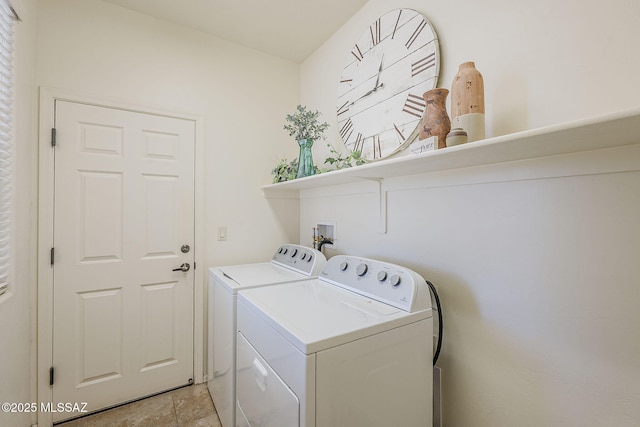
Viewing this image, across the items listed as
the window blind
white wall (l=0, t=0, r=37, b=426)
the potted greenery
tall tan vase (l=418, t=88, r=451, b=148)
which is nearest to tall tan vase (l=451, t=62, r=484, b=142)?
tall tan vase (l=418, t=88, r=451, b=148)

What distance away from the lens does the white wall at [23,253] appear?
127 cm

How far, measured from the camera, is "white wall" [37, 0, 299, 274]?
169 centimetres

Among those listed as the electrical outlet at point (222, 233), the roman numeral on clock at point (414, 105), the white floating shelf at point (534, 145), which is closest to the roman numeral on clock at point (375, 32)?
the roman numeral on clock at point (414, 105)

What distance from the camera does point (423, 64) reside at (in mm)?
1350

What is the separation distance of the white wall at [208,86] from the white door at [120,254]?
0.15 metres

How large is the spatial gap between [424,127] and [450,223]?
45cm

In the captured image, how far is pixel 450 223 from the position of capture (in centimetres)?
125

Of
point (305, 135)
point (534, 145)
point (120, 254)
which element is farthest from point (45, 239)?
point (534, 145)

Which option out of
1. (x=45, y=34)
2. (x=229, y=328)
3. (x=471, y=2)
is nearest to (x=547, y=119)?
(x=471, y=2)

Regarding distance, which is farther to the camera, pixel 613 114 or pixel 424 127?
pixel 424 127

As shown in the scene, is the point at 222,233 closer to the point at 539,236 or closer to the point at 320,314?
the point at 320,314

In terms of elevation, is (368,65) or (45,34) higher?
(45,34)

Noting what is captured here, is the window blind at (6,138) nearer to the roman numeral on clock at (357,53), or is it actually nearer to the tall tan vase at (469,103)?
the roman numeral on clock at (357,53)

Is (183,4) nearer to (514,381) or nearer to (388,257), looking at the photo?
(388,257)
